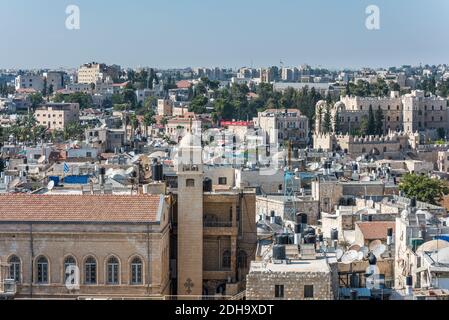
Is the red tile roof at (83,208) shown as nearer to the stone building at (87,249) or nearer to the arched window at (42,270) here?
the stone building at (87,249)

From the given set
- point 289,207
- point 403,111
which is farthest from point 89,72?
point 289,207

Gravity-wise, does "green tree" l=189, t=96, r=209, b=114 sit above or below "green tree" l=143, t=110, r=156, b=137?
above

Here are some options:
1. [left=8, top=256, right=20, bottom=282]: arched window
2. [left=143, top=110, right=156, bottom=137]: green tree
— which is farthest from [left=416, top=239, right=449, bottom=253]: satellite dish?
[left=143, top=110, right=156, bottom=137]: green tree

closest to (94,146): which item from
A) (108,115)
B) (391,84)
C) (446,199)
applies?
(446,199)

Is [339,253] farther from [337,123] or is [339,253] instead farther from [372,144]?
[337,123]

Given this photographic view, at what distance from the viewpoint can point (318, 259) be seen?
10203 mm

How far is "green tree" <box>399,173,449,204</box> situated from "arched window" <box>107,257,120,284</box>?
10.9 metres

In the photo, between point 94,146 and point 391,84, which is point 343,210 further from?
point 391,84

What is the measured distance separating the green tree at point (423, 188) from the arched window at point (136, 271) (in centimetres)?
1089

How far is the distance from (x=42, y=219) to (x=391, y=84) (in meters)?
52.7

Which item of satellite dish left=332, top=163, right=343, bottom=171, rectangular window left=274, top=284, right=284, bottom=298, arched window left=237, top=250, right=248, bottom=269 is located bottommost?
arched window left=237, top=250, right=248, bottom=269

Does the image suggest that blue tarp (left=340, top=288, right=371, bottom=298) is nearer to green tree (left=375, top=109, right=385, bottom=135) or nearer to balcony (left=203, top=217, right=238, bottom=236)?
balcony (left=203, top=217, right=238, bottom=236)

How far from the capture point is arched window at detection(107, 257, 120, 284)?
1096 centimetres
